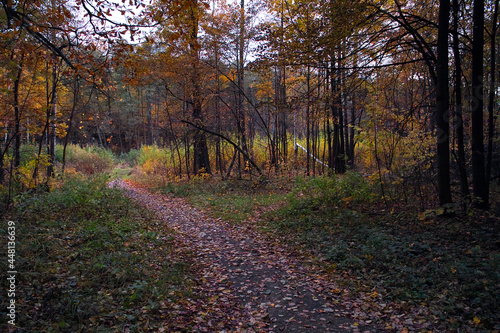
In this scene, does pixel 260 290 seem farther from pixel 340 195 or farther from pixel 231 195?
pixel 231 195

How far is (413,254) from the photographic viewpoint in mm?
4906

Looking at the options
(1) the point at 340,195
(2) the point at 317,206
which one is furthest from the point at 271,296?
(1) the point at 340,195

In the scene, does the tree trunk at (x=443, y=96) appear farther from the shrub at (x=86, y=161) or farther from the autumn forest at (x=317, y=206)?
the shrub at (x=86, y=161)

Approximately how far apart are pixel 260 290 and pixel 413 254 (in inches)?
103

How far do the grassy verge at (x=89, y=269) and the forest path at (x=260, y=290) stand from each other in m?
0.47

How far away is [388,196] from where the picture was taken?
787 centimetres

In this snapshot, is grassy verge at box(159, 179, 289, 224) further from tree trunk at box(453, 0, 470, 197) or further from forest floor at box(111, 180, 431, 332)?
tree trunk at box(453, 0, 470, 197)

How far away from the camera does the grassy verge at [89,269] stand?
3342 mm

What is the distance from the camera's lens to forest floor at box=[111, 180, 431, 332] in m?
3.64

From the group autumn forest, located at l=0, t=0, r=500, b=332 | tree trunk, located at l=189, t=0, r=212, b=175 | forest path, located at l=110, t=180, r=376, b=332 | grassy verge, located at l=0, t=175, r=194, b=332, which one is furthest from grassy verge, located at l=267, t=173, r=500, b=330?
tree trunk, located at l=189, t=0, r=212, b=175

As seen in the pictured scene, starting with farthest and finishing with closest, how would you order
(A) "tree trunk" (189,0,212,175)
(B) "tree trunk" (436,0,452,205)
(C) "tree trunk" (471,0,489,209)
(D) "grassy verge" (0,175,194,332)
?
(A) "tree trunk" (189,0,212,175), (C) "tree trunk" (471,0,489,209), (B) "tree trunk" (436,0,452,205), (D) "grassy verge" (0,175,194,332)

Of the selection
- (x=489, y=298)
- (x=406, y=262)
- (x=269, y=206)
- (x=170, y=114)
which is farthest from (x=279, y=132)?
(x=489, y=298)

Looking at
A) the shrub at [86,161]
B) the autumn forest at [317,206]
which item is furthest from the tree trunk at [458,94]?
the shrub at [86,161]

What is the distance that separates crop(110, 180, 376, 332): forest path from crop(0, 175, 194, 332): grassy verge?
47 centimetres
